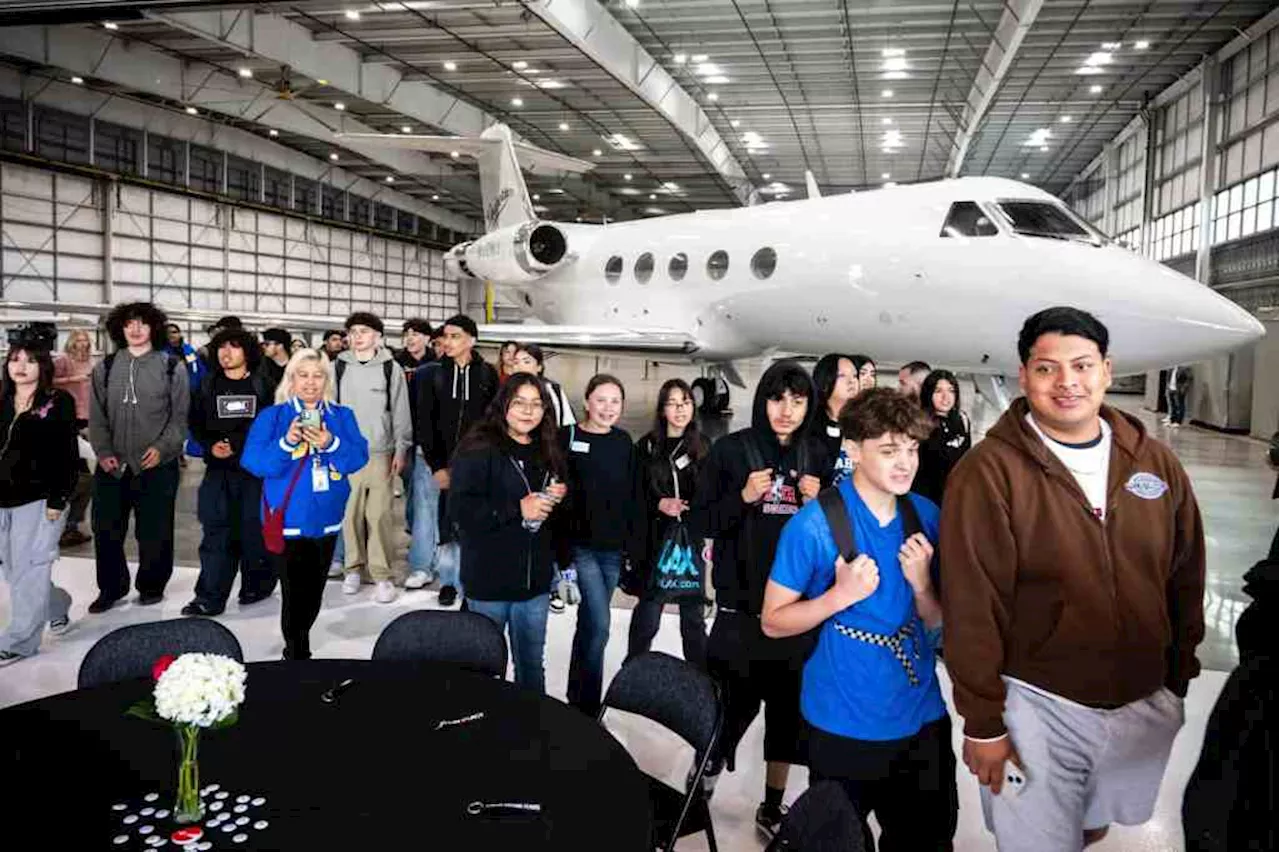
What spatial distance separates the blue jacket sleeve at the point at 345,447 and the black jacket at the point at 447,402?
1.04 metres

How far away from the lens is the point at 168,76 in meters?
19.7

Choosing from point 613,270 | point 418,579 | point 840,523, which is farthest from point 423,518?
point 613,270

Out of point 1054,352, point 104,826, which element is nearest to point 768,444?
point 1054,352

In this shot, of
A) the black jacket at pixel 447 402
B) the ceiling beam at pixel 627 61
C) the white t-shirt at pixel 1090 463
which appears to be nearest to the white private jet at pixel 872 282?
the ceiling beam at pixel 627 61

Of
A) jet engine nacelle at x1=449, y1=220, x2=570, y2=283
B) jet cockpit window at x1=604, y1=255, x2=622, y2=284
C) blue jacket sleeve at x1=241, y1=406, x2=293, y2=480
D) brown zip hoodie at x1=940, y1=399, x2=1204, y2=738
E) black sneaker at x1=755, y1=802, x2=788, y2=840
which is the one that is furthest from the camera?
jet engine nacelle at x1=449, y1=220, x2=570, y2=283

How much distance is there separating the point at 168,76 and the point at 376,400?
17871 mm

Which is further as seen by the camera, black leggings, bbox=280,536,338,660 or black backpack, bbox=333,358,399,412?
black backpack, bbox=333,358,399,412

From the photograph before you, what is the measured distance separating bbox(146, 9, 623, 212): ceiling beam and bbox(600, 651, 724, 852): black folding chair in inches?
522

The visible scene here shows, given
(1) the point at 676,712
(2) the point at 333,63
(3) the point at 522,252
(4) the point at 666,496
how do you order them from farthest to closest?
(2) the point at 333,63 → (3) the point at 522,252 → (4) the point at 666,496 → (1) the point at 676,712

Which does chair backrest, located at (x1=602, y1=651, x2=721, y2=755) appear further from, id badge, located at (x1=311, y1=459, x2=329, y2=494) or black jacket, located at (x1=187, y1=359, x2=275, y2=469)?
black jacket, located at (x1=187, y1=359, x2=275, y2=469)

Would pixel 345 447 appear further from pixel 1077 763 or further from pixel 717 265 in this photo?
pixel 717 265

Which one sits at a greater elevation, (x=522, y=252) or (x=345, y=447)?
(x=522, y=252)

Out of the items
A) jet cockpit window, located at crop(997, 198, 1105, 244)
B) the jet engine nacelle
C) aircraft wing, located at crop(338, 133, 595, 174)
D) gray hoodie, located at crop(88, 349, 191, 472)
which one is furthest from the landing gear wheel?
gray hoodie, located at crop(88, 349, 191, 472)

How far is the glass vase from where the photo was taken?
1913 mm
